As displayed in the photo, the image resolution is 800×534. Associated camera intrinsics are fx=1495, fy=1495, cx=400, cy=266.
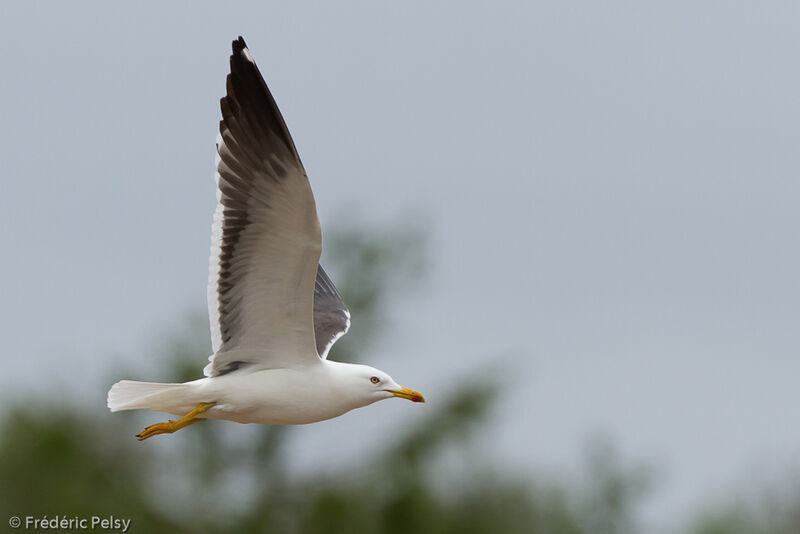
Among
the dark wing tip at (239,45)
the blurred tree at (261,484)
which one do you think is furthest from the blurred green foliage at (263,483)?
the dark wing tip at (239,45)

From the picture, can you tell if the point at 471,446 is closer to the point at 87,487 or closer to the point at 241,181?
the point at 87,487

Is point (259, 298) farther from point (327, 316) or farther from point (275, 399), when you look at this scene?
point (327, 316)

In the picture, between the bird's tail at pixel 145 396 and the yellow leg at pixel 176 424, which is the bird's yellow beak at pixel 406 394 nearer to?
the yellow leg at pixel 176 424

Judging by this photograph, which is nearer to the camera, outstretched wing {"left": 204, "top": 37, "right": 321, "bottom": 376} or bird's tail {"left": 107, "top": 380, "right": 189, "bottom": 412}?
outstretched wing {"left": 204, "top": 37, "right": 321, "bottom": 376}

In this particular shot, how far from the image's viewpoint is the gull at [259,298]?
24.7 ft

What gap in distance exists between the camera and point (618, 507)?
710 inches

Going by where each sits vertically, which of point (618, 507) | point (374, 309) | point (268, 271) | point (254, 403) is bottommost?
point (618, 507)

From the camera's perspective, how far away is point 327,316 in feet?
31.7

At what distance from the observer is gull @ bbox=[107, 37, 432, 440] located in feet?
24.7

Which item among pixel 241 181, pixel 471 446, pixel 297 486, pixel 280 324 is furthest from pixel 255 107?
pixel 471 446

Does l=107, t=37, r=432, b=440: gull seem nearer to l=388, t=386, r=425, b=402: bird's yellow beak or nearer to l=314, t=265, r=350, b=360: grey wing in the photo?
l=388, t=386, r=425, b=402: bird's yellow beak

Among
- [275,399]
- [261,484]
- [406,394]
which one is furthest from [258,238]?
[261,484]

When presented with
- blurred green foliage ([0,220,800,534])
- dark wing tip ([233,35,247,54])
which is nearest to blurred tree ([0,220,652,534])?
blurred green foliage ([0,220,800,534])

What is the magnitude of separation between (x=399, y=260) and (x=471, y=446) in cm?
369
